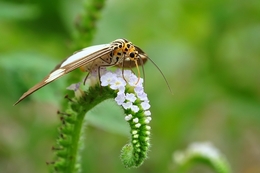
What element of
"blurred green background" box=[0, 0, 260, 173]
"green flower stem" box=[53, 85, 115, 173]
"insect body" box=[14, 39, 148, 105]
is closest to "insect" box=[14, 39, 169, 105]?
"insect body" box=[14, 39, 148, 105]

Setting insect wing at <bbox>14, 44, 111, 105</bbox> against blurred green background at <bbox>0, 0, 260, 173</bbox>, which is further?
blurred green background at <bbox>0, 0, 260, 173</bbox>

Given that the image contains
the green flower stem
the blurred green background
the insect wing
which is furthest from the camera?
the blurred green background

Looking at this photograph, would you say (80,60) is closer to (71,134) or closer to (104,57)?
(104,57)

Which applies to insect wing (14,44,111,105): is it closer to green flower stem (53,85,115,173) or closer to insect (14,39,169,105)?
insect (14,39,169,105)

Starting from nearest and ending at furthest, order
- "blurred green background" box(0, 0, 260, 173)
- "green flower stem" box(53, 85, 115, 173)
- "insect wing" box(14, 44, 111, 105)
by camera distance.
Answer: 1. "insect wing" box(14, 44, 111, 105)
2. "green flower stem" box(53, 85, 115, 173)
3. "blurred green background" box(0, 0, 260, 173)

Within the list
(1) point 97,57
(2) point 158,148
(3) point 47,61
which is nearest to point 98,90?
(1) point 97,57

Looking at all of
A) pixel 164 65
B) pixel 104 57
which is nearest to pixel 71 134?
pixel 104 57

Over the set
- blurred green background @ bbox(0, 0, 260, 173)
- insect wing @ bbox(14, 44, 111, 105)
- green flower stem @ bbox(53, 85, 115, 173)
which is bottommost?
green flower stem @ bbox(53, 85, 115, 173)
